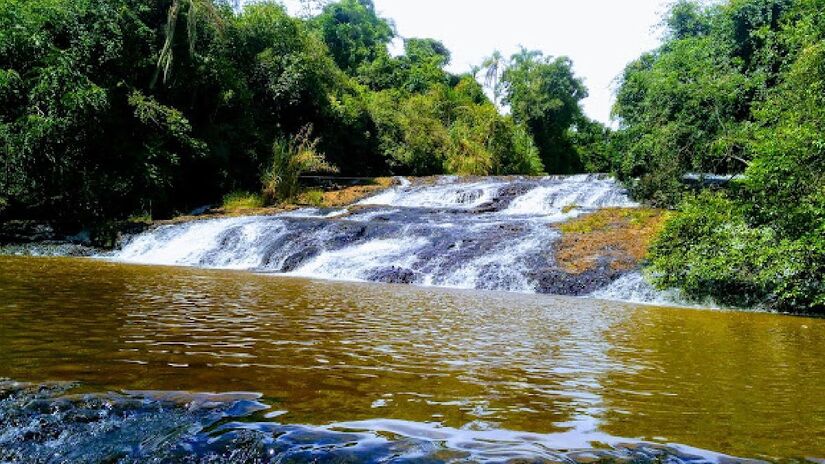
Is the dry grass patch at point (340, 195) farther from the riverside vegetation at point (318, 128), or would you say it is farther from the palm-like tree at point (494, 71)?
the palm-like tree at point (494, 71)

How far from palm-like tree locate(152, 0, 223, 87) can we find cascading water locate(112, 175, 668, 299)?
22.9ft

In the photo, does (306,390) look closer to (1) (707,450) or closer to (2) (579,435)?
(2) (579,435)

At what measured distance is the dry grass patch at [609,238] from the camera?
11.9 meters

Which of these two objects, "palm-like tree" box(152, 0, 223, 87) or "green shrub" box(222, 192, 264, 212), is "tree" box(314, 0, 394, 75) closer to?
"palm-like tree" box(152, 0, 223, 87)

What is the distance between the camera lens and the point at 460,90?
50844 millimetres

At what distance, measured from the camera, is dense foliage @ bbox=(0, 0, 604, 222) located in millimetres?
17188

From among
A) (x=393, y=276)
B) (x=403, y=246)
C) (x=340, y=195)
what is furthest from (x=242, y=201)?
(x=393, y=276)

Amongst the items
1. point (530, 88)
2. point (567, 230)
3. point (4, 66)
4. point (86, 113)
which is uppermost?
point (530, 88)

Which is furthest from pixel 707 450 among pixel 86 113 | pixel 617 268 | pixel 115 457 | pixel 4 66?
pixel 4 66

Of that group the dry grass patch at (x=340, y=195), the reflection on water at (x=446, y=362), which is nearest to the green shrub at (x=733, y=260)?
the reflection on water at (x=446, y=362)

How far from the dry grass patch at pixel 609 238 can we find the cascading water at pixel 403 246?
340mm

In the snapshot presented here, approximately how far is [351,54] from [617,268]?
39.2 meters

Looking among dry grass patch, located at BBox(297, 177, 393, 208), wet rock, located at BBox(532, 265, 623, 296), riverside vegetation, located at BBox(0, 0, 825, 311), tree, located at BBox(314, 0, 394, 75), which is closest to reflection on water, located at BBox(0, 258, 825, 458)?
riverside vegetation, located at BBox(0, 0, 825, 311)

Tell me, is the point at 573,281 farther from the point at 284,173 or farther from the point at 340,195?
the point at 340,195
